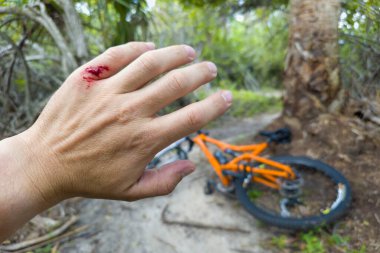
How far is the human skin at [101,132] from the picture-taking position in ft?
3.56

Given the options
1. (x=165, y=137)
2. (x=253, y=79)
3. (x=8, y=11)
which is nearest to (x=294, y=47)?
(x=165, y=137)

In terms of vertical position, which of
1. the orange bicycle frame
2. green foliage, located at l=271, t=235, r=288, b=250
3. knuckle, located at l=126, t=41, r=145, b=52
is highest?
knuckle, located at l=126, t=41, r=145, b=52

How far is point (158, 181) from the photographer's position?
119 centimetres

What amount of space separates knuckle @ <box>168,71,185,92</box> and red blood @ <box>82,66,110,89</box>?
0.92 ft

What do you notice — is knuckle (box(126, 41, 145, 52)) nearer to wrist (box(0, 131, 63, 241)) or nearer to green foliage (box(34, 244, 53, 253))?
wrist (box(0, 131, 63, 241))

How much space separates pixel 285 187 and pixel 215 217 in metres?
0.69

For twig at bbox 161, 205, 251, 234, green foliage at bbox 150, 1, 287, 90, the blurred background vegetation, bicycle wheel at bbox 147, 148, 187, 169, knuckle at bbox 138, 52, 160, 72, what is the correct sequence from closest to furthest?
1. knuckle at bbox 138, 52, 160, 72
2. the blurred background vegetation
3. twig at bbox 161, 205, 251, 234
4. bicycle wheel at bbox 147, 148, 187, 169
5. green foliage at bbox 150, 1, 287, 90

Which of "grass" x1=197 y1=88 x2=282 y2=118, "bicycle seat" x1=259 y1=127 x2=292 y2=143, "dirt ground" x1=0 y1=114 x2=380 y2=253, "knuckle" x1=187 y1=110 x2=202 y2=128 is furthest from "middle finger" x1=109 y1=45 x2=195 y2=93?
"grass" x1=197 y1=88 x2=282 y2=118

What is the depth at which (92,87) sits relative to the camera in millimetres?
1129

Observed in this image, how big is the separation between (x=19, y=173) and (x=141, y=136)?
47cm

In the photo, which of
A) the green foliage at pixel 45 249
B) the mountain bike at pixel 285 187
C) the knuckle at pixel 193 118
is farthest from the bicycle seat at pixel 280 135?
the green foliage at pixel 45 249

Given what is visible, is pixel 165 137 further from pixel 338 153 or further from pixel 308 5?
pixel 308 5

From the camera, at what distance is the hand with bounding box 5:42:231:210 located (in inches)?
43.0

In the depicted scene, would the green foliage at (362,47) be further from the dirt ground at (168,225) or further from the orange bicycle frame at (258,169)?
the dirt ground at (168,225)
